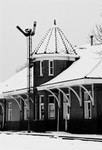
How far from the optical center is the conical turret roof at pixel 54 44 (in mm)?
29703

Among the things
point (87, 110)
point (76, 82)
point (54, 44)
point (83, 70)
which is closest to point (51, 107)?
point (87, 110)

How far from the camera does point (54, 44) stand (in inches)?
1194

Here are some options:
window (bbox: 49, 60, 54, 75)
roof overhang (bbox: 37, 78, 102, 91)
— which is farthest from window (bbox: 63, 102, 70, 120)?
window (bbox: 49, 60, 54, 75)

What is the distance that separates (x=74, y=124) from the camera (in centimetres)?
2545

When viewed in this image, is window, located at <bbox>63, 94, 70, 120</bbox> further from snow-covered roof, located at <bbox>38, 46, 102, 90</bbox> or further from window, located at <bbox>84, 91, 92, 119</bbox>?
window, located at <bbox>84, 91, 92, 119</bbox>

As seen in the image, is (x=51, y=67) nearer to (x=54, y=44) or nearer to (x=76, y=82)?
(x=54, y=44)

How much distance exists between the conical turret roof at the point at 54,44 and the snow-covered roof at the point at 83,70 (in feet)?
4.58

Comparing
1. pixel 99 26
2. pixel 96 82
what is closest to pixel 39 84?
pixel 96 82

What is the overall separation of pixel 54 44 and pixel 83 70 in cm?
533

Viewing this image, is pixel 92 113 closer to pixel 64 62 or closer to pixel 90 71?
pixel 90 71

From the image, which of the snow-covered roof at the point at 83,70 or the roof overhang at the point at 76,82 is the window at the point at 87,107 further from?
the roof overhang at the point at 76,82

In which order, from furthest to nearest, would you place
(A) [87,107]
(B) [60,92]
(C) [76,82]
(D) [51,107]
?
1. (D) [51,107]
2. (B) [60,92]
3. (A) [87,107]
4. (C) [76,82]

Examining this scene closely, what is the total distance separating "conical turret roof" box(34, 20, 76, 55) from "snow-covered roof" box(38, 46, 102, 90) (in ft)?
4.58

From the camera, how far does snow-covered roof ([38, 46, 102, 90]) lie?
2411 cm
